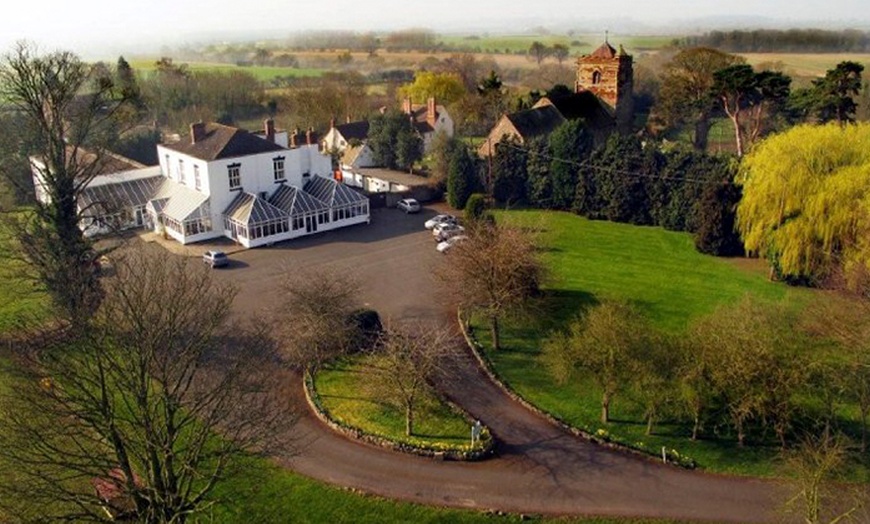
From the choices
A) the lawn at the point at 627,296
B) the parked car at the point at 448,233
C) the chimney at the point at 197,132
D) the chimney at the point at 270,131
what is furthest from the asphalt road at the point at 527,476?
the chimney at the point at 270,131

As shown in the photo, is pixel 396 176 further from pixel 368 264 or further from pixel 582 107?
pixel 368 264

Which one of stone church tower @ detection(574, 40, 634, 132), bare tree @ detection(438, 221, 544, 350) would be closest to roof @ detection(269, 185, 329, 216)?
bare tree @ detection(438, 221, 544, 350)

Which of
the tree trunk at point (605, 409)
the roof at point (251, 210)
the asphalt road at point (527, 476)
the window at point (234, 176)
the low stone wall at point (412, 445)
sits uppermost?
the window at point (234, 176)

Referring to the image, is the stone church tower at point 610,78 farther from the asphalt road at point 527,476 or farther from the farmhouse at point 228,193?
the asphalt road at point 527,476

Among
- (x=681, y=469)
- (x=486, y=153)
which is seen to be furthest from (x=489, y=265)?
Result: (x=486, y=153)

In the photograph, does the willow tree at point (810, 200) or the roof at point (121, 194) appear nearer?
the willow tree at point (810, 200)

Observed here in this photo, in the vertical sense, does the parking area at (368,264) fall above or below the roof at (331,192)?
below

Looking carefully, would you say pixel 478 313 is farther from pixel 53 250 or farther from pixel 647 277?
pixel 53 250

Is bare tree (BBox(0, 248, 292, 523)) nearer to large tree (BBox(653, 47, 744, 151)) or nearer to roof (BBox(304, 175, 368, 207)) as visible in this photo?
roof (BBox(304, 175, 368, 207))
